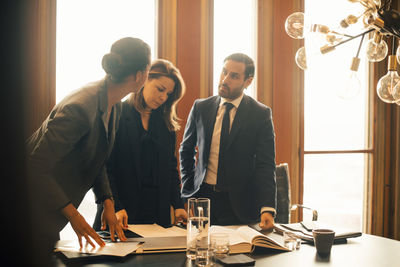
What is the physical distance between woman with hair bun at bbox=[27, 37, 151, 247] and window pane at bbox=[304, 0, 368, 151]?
2.64m

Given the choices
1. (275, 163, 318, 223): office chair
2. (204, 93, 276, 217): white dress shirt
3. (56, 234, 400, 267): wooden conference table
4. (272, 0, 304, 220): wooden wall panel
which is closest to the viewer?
(56, 234, 400, 267): wooden conference table

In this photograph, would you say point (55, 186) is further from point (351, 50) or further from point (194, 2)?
point (351, 50)

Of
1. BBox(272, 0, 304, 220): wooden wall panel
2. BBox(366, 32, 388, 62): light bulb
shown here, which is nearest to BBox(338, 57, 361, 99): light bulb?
BBox(366, 32, 388, 62): light bulb

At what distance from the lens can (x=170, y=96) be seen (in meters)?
2.32

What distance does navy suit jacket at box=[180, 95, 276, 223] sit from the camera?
242cm

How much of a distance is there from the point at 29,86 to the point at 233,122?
235 cm

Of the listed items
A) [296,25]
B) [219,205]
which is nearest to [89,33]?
[219,205]

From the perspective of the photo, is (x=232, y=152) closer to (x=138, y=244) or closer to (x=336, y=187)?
(x=138, y=244)

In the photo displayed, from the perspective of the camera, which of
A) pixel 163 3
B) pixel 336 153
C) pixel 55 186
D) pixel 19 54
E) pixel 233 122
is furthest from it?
pixel 336 153

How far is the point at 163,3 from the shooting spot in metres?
3.21

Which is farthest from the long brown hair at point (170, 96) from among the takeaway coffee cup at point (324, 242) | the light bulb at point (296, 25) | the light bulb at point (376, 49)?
the takeaway coffee cup at point (324, 242)

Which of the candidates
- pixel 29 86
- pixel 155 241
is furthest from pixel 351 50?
pixel 29 86

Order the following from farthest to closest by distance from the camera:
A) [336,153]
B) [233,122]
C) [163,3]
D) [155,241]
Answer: [336,153] → [163,3] → [233,122] → [155,241]

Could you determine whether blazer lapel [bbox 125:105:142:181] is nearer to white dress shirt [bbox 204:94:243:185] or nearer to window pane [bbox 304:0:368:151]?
white dress shirt [bbox 204:94:243:185]
